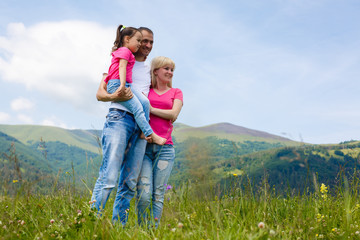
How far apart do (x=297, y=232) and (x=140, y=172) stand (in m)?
1.93

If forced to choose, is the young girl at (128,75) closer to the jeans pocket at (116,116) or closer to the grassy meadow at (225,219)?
the jeans pocket at (116,116)

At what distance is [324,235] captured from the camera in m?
3.02

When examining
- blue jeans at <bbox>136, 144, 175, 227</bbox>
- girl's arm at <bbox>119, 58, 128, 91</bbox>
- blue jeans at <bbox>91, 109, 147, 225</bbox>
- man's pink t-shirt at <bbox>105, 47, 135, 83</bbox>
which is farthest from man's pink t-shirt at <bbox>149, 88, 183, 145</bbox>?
girl's arm at <bbox>119, 58, 128, 91</bbox>

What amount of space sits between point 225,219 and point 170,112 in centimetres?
153

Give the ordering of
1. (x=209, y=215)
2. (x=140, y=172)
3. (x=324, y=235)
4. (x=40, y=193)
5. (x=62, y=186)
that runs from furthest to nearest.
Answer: (x=40, y=193)
(x=62, y=186)
(x=140, y=172)
(x=209, y=215)
(x=324, y=235)

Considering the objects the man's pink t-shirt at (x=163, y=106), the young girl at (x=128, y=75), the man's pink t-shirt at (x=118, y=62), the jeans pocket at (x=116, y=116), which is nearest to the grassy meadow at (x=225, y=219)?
the man's pink t-shirt at (x=163, y=106)

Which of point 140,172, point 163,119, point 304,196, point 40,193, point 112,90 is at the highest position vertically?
point 112,90

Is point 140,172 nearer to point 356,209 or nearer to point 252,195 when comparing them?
point 252,195

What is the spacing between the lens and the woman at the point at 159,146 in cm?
381

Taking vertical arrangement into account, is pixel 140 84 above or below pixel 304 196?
above

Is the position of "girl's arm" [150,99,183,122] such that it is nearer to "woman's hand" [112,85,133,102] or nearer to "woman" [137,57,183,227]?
"woman" [137,57,183,227]

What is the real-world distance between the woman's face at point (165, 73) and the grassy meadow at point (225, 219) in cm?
145

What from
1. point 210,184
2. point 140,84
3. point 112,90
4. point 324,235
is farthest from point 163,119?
point 324,235

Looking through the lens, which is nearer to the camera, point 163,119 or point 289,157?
point 289,157
